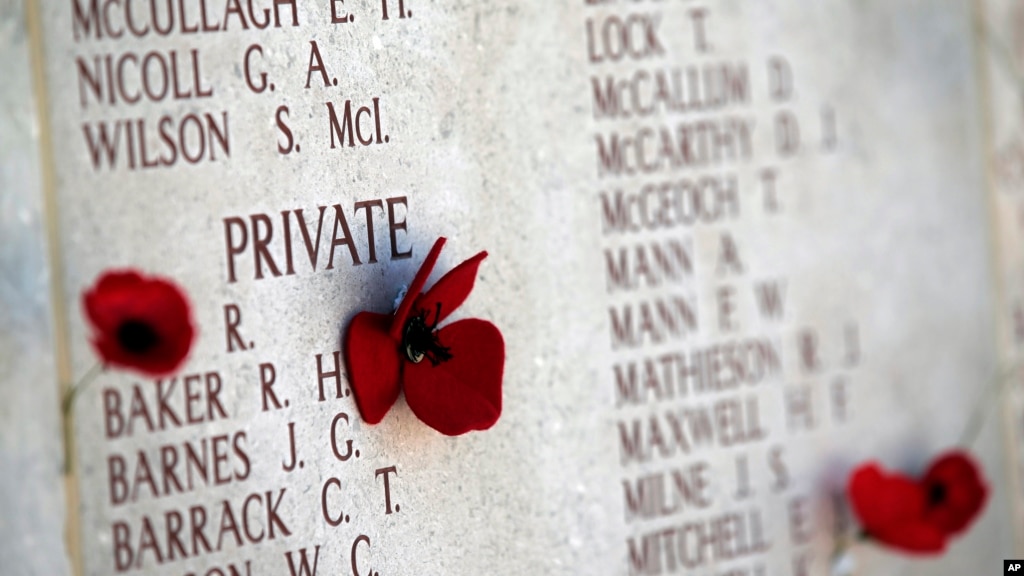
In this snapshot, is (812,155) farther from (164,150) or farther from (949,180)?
(164,150)

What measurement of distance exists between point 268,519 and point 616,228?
2.70 feet

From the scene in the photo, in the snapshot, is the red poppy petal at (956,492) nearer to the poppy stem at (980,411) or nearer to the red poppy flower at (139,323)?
the poppy stem at (980,411)

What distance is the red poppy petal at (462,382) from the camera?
168cm

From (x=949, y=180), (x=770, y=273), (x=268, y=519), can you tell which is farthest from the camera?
(x=949, y=180)

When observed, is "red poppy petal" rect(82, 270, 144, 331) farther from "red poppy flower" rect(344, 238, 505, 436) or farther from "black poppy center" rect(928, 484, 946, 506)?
"black poppy center" rect(928, 484, 946, 506)

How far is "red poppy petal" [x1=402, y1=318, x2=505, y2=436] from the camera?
1.68 m

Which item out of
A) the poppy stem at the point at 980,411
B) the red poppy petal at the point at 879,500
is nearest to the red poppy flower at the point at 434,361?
the red poppy petal at the point at 879,500

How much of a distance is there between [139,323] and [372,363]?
0.39m

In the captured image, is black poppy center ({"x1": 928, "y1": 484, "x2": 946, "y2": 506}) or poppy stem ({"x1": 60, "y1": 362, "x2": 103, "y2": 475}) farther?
black poppy center ({"x1": 928, "y1": 484, "x2": 946, "y2": 506})

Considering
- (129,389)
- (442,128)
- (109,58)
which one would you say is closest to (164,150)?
(109,58)

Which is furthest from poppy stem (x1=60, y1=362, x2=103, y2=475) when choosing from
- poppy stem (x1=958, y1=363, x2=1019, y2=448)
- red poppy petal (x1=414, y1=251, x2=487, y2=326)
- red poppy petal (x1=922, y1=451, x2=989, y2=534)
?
poppy stem (x1=958, y1=363, x2=1019, y2=448)

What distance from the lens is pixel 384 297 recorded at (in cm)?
174

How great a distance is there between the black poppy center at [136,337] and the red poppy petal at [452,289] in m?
0.43

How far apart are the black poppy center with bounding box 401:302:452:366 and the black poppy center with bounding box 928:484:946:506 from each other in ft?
3.89
